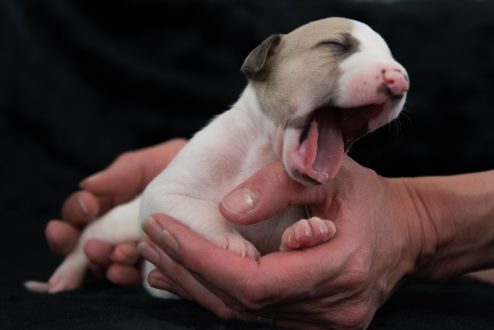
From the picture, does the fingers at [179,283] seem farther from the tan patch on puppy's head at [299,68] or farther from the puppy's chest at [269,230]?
the tan patch on puppy's head at [299,68]

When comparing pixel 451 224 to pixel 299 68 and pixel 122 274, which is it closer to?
pixel 299 68

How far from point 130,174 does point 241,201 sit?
126 centimetres

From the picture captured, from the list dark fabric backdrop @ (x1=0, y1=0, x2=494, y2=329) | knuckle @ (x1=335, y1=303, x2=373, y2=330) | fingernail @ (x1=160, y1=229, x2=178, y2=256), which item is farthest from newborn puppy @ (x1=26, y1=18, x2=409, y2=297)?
dark fabric backdrop @ (x1=0, y1=0, x2=494, y2=329)

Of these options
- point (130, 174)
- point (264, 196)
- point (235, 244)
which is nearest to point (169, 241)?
point (235, 244)

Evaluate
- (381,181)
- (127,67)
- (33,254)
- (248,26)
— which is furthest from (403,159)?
(33,254)

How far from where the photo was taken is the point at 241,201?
171 cm

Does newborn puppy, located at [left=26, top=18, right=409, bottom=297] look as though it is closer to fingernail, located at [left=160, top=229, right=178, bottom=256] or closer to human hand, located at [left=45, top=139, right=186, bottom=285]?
fingernail, located at [left=160, top=229, right=178, bottom=256]

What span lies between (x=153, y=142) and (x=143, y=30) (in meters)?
0.70

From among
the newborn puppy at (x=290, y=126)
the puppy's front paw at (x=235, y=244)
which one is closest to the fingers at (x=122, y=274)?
the newborn puppy at (x=290, y=126)

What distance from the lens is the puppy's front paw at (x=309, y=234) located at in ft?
5.39

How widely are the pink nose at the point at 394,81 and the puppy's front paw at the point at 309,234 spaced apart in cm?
39

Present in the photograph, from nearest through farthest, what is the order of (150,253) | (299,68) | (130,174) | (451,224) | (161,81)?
(299,68)
(150,253)
(451,224)
(130,174)
(161,81)

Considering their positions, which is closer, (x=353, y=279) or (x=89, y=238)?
(x=353, y=279)

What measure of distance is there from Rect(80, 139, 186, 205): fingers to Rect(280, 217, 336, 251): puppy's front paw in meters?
1.34
